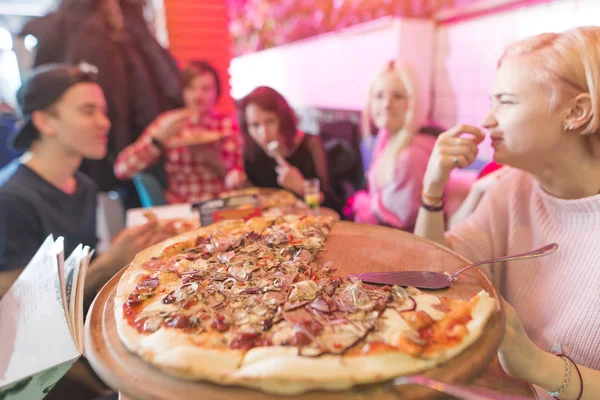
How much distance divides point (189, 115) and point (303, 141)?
2.36ft

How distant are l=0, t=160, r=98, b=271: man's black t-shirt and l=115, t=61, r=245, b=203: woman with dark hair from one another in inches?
28.0

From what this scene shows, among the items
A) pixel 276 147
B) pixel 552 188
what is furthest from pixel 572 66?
pixel 276 147

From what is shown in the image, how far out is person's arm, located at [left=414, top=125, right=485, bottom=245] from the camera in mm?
925

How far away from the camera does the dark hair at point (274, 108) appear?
177 cm

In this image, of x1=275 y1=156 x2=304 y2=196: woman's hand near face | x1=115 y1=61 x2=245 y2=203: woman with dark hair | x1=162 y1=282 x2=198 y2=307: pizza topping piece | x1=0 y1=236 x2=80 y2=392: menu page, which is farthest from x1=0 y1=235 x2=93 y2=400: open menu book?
x1=115 y1=61 x2=245 y2=203: woman with dark hair

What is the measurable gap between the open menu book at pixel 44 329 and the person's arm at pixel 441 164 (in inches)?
32.2

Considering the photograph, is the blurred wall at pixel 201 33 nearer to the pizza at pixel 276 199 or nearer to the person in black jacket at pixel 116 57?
the person in black jacket at pixel 116 57

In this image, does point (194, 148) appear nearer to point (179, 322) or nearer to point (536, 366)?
point (179, 322)

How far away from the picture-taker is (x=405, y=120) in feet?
4.89

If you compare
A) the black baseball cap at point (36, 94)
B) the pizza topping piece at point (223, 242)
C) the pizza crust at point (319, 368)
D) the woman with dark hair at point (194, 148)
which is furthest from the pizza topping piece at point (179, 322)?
the woman with dark hair at point (194, 148)

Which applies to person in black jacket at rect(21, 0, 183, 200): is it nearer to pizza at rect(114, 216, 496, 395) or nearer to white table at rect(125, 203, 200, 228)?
white table at rect(125, 203, 200, 228)

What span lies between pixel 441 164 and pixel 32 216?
127cm

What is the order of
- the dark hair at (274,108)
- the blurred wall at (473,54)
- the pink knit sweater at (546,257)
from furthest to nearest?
the dark hair at (274,108), the blurred wall at (473,54), the pink knit sweater at (546,257)

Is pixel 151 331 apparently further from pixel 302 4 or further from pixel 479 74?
pixel 302 4
